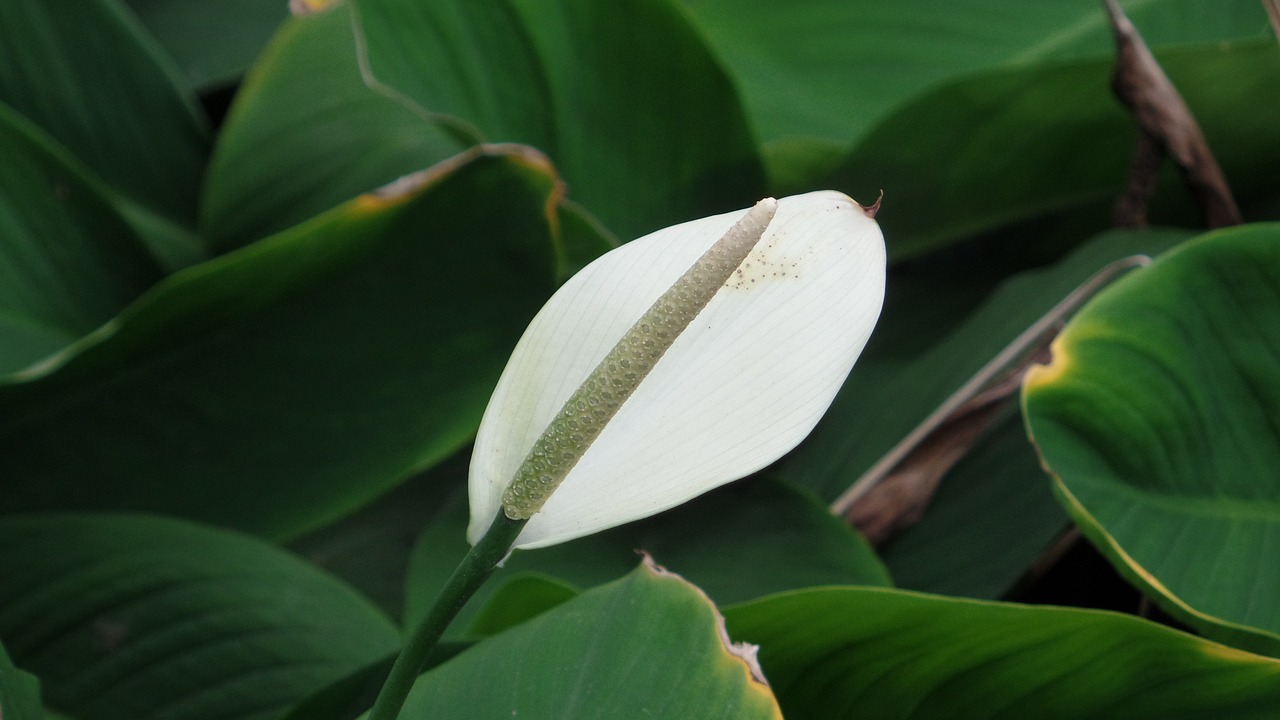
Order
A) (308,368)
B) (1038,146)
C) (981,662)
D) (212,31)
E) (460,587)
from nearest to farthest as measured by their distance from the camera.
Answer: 1. (460,587)
2. (981,662)
3. (308,368)
4. (1038,146)
5. (212,31)

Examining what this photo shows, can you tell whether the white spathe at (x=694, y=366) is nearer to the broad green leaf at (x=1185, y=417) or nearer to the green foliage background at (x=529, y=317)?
the green foliage background at (x=529, y=317)

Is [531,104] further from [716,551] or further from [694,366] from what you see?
[694,366]

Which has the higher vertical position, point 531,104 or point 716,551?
point 531,104

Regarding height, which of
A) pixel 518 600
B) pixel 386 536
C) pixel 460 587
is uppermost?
pixel 460 587

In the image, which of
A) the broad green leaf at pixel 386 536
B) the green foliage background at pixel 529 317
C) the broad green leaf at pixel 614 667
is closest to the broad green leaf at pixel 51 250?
the green foliage background at pixel 529 317

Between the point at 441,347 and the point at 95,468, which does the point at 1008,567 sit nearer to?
the point at 441,347

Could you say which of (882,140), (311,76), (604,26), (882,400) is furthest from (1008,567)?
(311,76)

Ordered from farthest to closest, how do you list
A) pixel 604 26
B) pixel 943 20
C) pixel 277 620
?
pixel 943 20
pixel 604 26
pixel 277 620

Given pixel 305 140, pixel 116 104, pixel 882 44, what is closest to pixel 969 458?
pixel 882 44
